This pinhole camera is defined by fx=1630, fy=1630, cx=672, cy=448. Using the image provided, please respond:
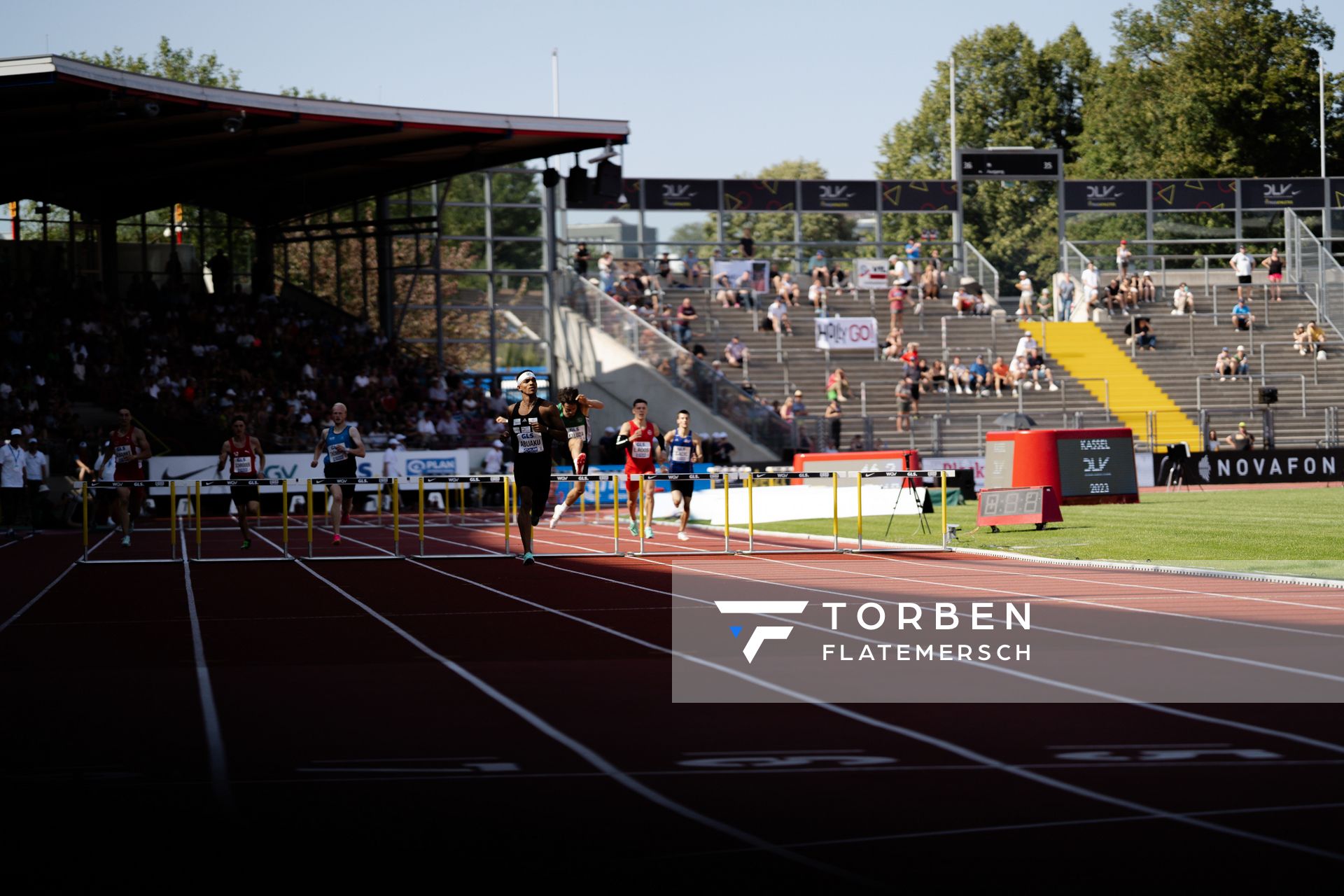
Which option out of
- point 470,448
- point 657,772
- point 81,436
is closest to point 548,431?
point 657,772

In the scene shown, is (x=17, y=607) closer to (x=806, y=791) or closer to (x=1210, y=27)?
(x=806, y=791)

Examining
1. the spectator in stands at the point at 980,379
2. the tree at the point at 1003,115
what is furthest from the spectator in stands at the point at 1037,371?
the tree at the point at 1003,115

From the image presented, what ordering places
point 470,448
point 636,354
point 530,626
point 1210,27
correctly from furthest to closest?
point 1210,27 → point 636,354 → point 470,448 → point 530,626

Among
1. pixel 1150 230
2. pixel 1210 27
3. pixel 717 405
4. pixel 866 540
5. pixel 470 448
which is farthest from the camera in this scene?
pixel 1210 27

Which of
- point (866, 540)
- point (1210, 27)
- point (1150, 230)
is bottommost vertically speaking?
point (866, 540)

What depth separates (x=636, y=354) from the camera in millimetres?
45500

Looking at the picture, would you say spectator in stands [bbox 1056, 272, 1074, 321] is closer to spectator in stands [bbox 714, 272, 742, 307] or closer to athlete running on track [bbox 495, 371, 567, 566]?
spectator in stands [bbox 714, 272, 742, 307]

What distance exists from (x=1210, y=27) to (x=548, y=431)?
7128 centimetres

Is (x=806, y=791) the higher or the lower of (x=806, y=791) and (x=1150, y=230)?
the lower

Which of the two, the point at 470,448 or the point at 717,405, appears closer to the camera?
the point at 470,448

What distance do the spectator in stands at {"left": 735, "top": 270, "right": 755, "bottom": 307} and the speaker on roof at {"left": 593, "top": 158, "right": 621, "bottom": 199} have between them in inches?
550

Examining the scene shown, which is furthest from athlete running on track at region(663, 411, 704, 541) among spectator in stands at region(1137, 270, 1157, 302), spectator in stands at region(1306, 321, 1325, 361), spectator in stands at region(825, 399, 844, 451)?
spectator in stands at region(1137, 270, 1157, 302)

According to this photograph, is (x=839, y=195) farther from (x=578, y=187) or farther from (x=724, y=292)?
(x=578, y=187)

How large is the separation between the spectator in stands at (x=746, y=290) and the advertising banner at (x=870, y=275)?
378cm
